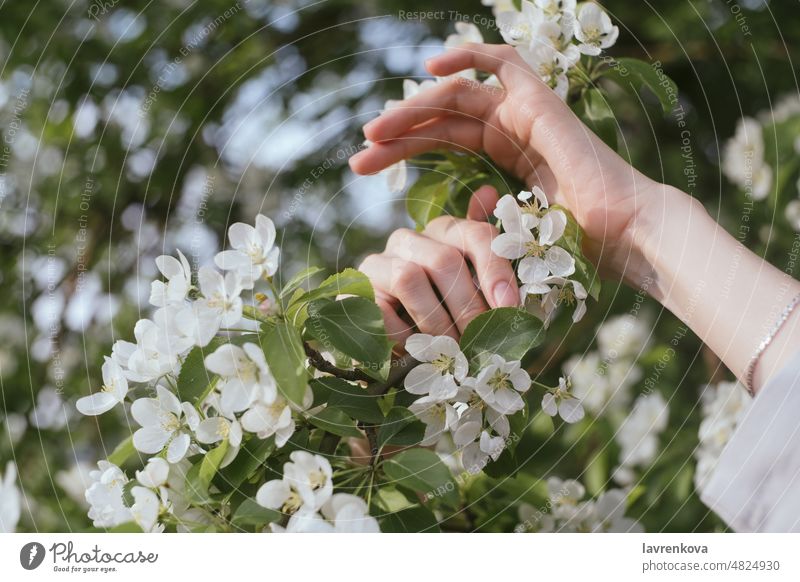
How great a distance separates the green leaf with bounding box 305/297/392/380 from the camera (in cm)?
50

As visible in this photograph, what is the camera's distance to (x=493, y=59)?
663 millimetres

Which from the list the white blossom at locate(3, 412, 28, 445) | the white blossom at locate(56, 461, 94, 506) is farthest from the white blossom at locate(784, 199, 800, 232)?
the white blossom at locate(3, 412, 28, 445)

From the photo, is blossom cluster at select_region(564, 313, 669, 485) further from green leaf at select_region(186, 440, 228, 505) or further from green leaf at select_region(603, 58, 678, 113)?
green leaf at select_region(186, 440, 228, 505)

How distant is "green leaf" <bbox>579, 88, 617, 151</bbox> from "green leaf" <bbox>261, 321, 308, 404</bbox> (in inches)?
14.4

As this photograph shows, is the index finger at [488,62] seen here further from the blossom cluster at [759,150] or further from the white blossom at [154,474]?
the blossom cluster at [759,150]

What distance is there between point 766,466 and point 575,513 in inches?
9.4

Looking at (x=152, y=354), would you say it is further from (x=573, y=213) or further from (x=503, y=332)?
(x=573, y=213)

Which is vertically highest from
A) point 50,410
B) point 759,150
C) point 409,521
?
point 409,521

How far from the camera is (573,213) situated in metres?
0.66

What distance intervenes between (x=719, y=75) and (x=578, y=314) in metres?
1.14

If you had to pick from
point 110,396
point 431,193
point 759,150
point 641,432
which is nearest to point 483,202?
point 431,193

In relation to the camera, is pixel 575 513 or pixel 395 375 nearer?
pixel 395 375
